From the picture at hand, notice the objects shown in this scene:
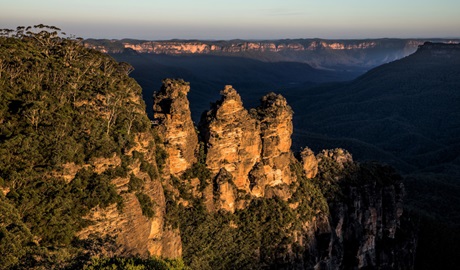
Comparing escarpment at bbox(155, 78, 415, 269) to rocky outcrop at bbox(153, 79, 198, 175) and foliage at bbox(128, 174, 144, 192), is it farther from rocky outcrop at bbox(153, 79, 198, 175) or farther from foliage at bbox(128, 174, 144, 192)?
foliage at bbox(128, 174, 144, 192)

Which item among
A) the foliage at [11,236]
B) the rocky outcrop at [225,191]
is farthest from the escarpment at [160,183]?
the rocky outcrop at [225,191]

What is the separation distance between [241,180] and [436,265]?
49.6 m

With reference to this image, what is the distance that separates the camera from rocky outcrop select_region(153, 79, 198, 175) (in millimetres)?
43844

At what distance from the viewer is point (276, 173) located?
176 feet

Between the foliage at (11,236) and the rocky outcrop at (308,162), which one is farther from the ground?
the foliage at (11,236)

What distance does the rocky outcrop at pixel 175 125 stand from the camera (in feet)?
144

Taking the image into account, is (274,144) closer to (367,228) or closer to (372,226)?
(367,228)

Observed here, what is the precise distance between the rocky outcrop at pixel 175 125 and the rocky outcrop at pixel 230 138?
2.87 meters

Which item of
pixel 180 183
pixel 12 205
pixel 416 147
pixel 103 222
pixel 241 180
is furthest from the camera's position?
pixel 416 147

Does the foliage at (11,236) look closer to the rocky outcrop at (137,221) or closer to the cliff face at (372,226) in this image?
the rocky outcrop at (137,221)

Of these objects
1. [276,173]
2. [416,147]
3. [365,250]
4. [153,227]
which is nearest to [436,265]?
[365,250]

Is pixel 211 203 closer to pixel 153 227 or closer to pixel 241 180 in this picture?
pixel 241 180

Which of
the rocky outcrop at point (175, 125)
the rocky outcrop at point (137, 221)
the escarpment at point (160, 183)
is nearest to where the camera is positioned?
the escarpment at point (160, 183)

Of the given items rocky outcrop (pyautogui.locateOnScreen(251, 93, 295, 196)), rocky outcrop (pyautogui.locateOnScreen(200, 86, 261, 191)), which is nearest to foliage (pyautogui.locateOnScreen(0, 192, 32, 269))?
rocky outcrop (pyautogui.locateOnScreen(200, 86, 261, 191))
